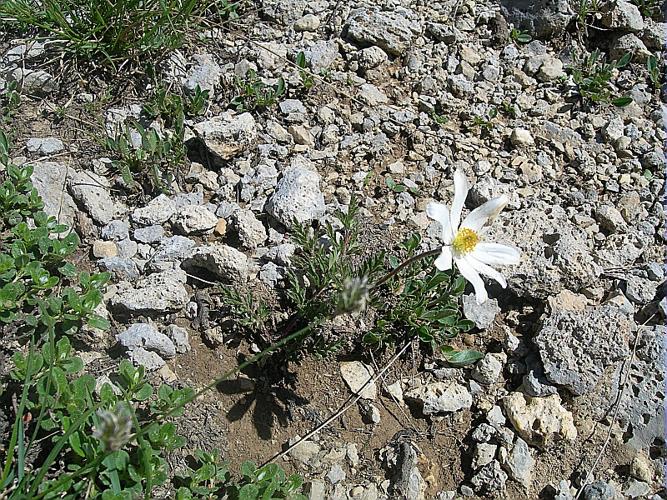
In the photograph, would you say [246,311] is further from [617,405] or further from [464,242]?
[617,405]

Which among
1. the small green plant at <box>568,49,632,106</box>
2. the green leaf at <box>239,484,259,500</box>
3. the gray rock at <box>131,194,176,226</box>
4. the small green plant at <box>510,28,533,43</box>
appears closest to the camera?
the green leaf at <box>239,484,259,500</box>

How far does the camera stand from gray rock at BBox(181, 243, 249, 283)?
2900mm

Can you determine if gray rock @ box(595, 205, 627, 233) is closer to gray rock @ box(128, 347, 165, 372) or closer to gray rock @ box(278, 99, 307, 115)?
gray rock @ box(278, 99, 307, 115)

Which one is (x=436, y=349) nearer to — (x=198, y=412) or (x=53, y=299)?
(x=198, y=412)

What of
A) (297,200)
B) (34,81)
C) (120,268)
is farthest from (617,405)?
(34,81)

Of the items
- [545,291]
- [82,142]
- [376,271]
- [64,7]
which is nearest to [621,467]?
[545,291]

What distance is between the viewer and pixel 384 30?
3.79 m

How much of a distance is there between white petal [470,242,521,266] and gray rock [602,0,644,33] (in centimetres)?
201

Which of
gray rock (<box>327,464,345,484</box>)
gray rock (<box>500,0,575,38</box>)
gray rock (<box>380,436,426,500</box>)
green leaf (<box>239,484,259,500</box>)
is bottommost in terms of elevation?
gray rock (<box>327,464,345,484</box>)

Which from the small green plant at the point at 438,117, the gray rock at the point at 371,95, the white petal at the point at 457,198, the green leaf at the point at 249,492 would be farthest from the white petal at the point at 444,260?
the gray rock at the point at 371,95

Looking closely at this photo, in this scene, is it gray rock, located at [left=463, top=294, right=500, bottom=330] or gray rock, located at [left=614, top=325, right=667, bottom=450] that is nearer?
gray rock, located at [left=614, top=325, right=667, bottom=450]

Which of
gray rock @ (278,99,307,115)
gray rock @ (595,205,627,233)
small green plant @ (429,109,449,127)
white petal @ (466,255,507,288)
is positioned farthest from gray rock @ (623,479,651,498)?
gray rock @ (278,99,307,115)

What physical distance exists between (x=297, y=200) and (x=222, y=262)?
0.43 m

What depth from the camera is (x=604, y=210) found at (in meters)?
3.30
